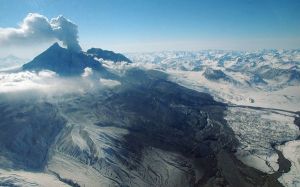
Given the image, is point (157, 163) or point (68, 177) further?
point (157, 163)

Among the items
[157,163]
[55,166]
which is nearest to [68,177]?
[55,166]

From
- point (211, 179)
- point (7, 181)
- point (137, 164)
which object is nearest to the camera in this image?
point (7, 181)

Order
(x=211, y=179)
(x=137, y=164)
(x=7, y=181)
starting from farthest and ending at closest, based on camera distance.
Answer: (x=137, y=164) → (x=211, y=179) → (x=7, y=181)

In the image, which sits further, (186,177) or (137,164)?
(137,164)

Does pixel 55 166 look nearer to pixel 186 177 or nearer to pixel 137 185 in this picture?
pixel 137 185

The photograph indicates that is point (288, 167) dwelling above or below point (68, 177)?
below

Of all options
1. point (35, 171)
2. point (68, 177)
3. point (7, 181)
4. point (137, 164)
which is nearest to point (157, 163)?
point (137, 164)

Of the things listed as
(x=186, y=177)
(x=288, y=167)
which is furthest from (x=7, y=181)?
(x=288, y=167)

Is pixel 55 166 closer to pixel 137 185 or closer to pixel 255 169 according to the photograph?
pixel 137 185

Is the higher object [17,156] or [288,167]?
[17,156]
